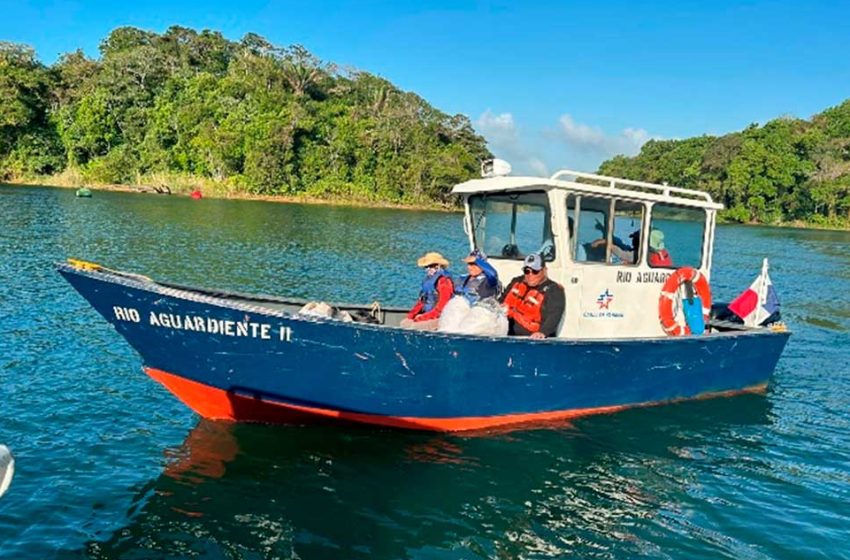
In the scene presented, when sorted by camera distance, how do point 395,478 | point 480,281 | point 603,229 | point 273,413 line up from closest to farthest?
point 395,478 < point 273,413 < point 480,281 < point 603,229

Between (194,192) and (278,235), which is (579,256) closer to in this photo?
(278,235)

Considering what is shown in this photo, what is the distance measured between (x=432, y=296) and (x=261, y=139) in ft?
237

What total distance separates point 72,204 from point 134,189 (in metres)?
26.6

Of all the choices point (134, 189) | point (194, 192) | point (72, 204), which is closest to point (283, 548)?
point (72, 204)

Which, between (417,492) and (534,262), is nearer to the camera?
(417,492)

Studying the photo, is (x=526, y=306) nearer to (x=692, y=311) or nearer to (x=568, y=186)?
(x=568, y=186)

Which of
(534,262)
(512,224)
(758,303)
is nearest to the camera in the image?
(534,262)

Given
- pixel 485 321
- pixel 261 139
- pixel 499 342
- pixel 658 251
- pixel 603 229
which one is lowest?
pixel 499 342

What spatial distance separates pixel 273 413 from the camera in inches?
317

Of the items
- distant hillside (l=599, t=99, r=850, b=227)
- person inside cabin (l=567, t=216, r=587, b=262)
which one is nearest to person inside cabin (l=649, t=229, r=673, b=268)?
person inside cabin (l=567, t=216, r=587, b=262)

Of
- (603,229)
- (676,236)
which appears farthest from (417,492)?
(676,236)

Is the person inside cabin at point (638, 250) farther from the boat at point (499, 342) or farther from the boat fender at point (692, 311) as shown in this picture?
the boat fender at point (692, 311)

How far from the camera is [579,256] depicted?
9.27 metres

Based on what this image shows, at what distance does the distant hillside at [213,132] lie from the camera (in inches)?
2992
